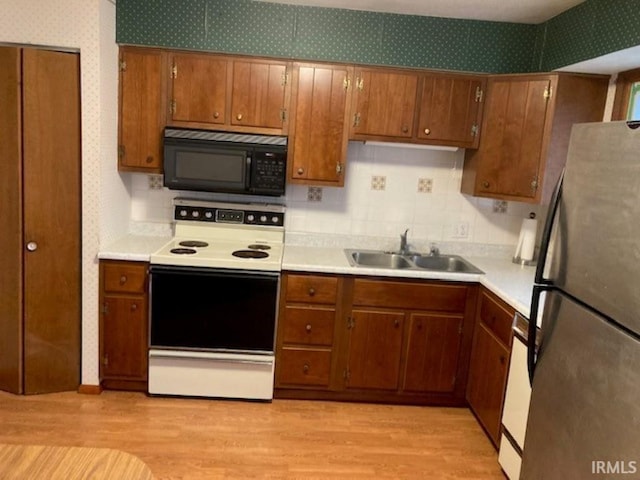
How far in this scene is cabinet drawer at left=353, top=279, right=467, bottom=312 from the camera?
294 centimetres

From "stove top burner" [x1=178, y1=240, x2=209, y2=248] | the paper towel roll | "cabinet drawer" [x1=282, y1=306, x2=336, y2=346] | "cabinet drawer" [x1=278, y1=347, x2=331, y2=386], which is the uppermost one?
the paper towel roll

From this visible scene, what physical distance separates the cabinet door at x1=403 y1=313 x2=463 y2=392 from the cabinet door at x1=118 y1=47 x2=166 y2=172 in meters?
1.93

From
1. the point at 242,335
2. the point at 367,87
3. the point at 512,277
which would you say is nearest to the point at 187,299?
the point at 242,335

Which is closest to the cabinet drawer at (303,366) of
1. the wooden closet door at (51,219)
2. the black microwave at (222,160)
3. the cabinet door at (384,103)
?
the black microwave at (222,160)

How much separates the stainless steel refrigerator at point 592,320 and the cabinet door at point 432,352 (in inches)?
47.9

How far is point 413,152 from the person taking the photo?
3387mm

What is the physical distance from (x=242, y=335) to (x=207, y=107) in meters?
1.41

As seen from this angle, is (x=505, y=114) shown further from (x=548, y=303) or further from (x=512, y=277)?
(x=548, y=303)

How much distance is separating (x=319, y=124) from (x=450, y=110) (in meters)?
0.83

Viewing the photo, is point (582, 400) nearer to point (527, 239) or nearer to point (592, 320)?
point (592, 320)

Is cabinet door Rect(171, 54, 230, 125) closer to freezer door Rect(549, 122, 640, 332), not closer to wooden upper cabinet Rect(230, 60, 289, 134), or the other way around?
wooden upper cabinet Rect(230, 60, 289, 134)

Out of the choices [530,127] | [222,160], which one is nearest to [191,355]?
[222,160]

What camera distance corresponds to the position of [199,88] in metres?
3.00


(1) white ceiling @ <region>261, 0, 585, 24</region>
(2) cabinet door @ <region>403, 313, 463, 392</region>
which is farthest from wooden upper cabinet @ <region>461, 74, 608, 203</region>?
(2) cabinet door @ <region>403, 313, 463, 392</region>
